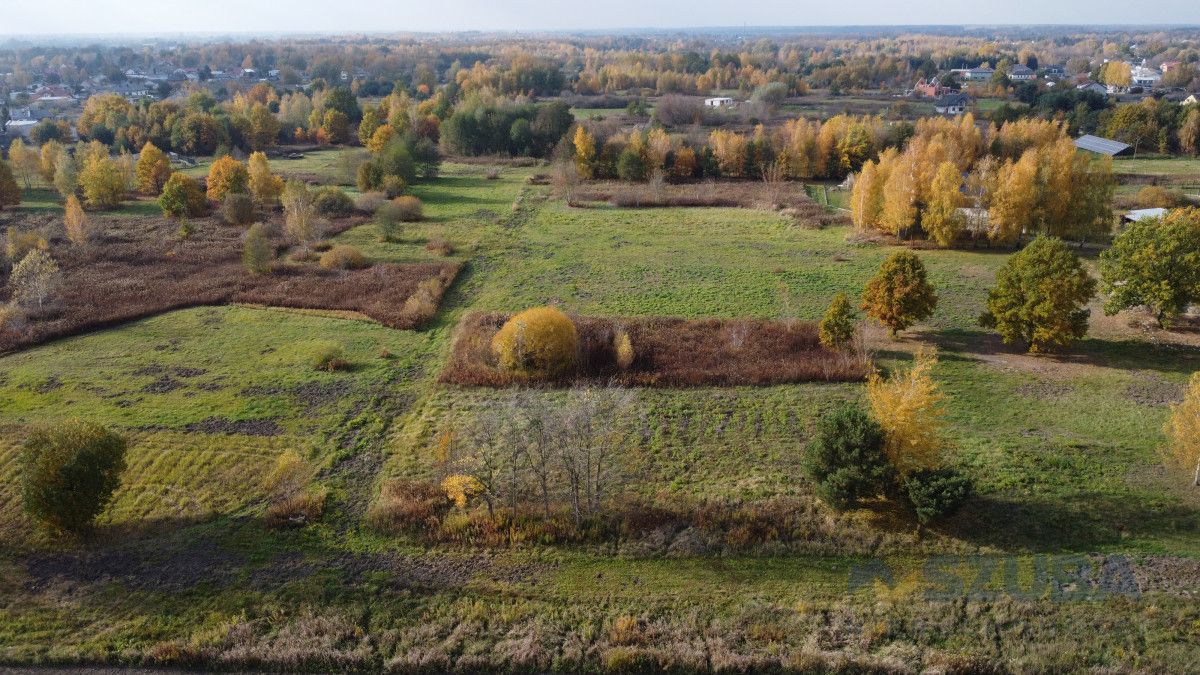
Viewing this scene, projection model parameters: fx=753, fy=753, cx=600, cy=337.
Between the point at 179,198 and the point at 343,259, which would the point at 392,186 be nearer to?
the point at 179,198

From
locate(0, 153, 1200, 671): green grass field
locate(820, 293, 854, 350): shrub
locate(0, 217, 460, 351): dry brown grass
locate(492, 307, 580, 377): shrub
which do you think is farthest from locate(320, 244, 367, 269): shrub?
locate(820, 293, 854, 350): shrub

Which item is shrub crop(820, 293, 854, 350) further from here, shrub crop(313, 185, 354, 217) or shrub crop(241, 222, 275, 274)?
shrub crop(313, 185, 354, 217)

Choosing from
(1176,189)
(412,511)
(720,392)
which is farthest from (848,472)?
(1176,189)

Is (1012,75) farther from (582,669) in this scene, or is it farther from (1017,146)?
(582,669)

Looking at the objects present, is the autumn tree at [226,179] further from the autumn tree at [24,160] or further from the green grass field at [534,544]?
the green grass field at [534,544]

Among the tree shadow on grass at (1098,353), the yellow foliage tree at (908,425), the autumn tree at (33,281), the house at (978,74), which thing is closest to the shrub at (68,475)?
the autumn tree at (33,281)

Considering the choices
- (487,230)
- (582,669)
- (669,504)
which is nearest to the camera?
(582,669)
